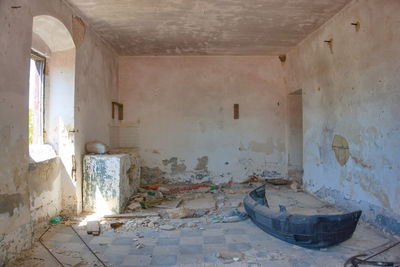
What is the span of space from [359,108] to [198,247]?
277cm

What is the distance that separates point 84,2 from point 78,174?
2.35 metres

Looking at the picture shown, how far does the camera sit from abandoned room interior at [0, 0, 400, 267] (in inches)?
117

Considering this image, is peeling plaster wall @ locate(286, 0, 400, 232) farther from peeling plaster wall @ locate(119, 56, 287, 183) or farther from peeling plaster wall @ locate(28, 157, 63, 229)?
peeling plaster wall @ locate(28, 157, 63, 229)

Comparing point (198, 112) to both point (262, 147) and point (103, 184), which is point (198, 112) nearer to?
point (262, 147)

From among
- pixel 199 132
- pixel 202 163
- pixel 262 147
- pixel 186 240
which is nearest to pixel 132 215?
pixel 186 240

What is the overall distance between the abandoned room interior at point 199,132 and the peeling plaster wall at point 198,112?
0.10 feet

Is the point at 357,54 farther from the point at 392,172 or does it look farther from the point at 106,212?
the point at 106,212

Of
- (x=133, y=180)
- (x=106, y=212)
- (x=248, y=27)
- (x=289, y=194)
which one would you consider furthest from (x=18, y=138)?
(x=289, y=194)

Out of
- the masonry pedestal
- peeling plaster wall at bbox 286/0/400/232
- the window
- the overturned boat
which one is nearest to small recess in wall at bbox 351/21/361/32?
peeling plaster wall at bbox 286/0/400/232

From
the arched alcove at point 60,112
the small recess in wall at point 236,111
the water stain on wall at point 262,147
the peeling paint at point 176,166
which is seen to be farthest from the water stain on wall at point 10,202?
the water stain on wall at point 262,147

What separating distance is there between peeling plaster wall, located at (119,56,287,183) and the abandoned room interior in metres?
0.03

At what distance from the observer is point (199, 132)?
22.0 feet

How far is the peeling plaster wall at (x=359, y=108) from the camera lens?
3342 millimetres

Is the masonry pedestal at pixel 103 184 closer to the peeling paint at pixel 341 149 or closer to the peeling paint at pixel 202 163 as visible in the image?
the peeling paint at pixel 202 163
